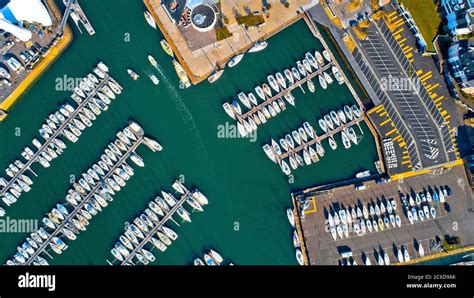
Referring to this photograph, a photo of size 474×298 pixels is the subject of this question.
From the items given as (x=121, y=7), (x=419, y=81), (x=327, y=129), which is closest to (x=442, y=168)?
(x=419, y=81)

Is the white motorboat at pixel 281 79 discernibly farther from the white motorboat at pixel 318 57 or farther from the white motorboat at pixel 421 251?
the white motorboat at pixel 421 251

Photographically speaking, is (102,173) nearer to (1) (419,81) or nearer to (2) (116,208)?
(2) (116,208)

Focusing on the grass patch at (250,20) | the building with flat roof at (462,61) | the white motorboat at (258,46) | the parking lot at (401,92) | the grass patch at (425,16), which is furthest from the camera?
the grass patch at (425,16)

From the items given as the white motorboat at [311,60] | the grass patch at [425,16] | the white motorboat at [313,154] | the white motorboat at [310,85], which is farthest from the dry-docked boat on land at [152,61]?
the grass patch at [425,16]

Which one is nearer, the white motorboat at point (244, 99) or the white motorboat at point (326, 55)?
the white motorboat at point (244, 99)

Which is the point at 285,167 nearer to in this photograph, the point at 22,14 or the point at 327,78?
the point at 327,78

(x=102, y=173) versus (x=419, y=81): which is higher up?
(x=419, y=81)

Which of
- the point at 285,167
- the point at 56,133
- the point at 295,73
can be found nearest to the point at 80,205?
the point at 56,133

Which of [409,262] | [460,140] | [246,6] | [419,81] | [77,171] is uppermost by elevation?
[246,6]
